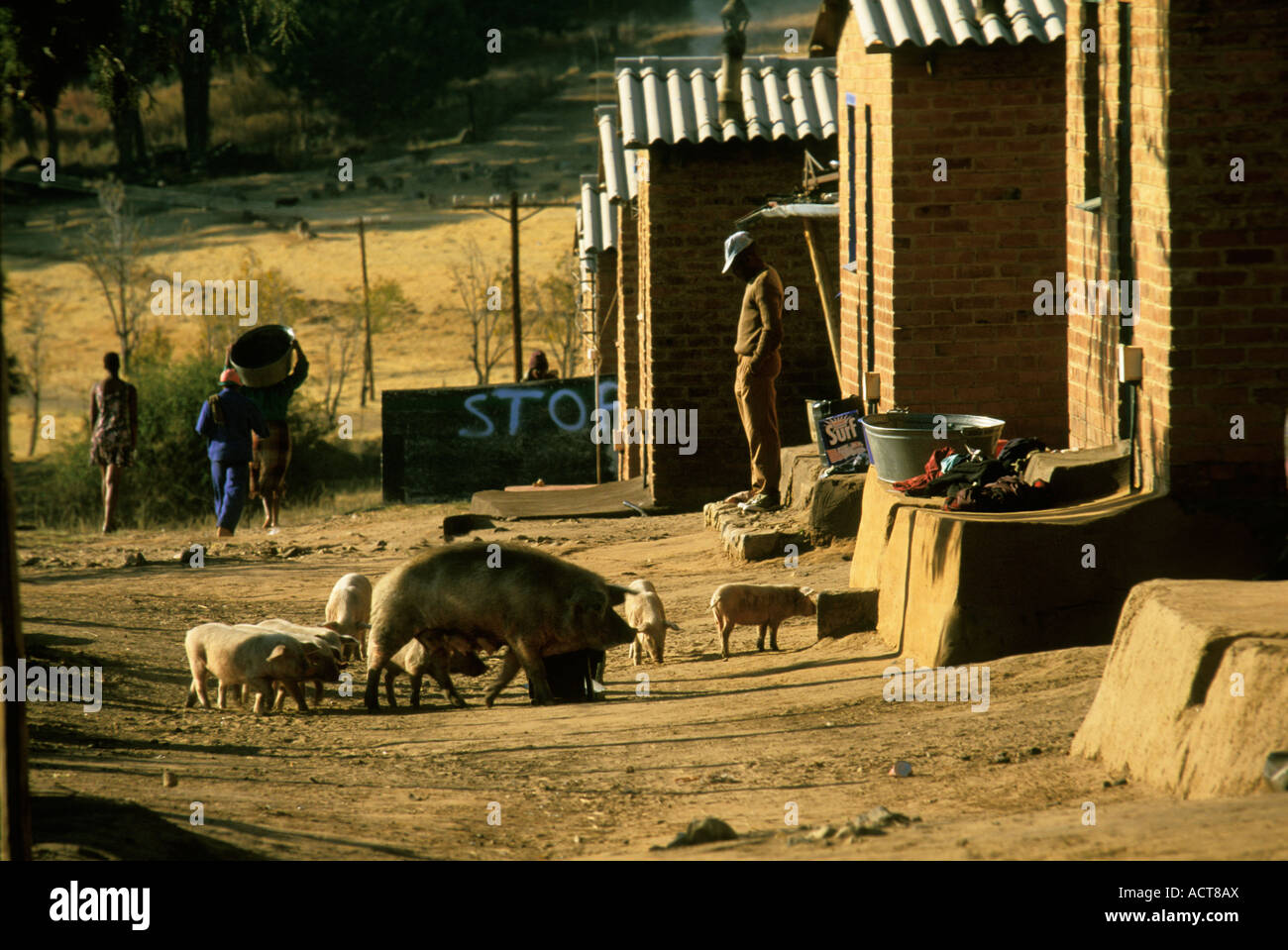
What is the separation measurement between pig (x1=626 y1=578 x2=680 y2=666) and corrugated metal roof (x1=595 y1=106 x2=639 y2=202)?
903 centimetres

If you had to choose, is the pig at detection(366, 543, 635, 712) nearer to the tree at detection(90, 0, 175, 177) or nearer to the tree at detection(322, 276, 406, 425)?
the tree at detection(90, 0, 175, 177)

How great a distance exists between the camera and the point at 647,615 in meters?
9.55

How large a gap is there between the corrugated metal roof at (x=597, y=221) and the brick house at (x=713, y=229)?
351 centimetres

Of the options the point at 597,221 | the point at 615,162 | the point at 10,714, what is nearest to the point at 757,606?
the point at 10,714

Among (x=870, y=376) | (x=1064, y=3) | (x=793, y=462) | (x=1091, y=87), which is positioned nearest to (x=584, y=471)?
(x=793, y=462)

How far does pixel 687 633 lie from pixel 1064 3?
5.26 meters

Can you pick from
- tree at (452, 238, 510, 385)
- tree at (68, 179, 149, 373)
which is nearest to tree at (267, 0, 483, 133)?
tree at (68, 179, 149, 373)

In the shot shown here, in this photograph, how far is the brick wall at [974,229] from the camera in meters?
11.1

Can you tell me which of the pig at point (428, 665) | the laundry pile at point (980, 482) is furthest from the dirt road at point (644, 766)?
the laundry pile at point (980, 482)

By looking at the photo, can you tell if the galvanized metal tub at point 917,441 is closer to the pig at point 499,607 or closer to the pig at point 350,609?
the pig at point 499,607

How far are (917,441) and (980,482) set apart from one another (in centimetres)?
91

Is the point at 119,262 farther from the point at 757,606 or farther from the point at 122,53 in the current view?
the point at 757,606
